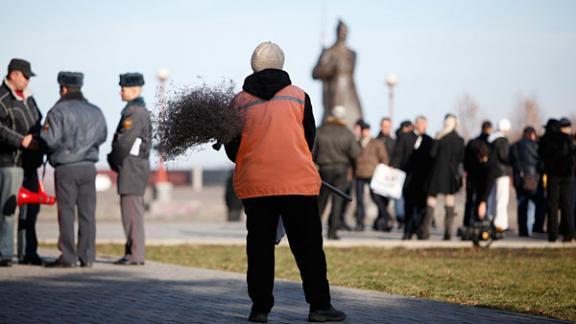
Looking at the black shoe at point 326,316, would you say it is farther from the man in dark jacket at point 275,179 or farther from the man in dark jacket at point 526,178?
the man in dark jacket at point 526,178

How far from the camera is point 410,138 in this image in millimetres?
22703

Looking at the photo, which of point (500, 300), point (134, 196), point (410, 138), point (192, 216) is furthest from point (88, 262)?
point (192, 216)

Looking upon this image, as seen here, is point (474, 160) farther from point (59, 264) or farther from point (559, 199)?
point (59, 264)

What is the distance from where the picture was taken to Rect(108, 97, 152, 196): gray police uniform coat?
46.2 feet

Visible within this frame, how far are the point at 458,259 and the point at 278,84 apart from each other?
23.8 feet

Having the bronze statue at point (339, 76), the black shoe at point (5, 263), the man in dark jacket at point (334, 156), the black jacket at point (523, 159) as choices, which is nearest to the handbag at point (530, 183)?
the black jacket at point (523, 159)

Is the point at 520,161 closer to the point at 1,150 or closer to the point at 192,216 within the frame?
the point at 1,150

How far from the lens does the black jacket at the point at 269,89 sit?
858cm

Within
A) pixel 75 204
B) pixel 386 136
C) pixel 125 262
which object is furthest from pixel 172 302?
pixel 386 136

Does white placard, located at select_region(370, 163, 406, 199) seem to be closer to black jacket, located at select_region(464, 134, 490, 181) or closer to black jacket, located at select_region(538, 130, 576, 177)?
black jacket, located at select_region(464, 134, 490, 181)

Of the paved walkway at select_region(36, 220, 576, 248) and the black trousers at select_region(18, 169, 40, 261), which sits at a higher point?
the black trousers at select_region(18, 169, 40, 261)

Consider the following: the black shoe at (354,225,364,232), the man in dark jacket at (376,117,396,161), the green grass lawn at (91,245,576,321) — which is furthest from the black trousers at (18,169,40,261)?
the man in dark jacket at (376,117,396,161)

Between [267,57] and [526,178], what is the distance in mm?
13509

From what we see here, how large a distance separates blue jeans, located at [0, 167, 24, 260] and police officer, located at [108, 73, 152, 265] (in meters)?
1.16
